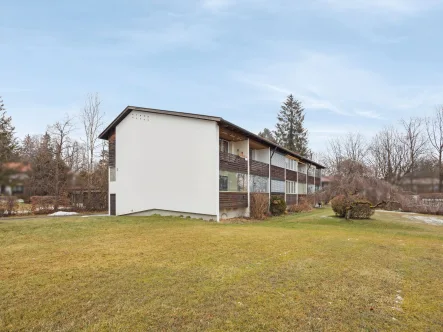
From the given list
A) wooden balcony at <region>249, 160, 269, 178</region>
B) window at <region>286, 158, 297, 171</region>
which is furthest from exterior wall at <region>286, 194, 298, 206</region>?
wooden balcony at <region>249, 160, 269, 178</region>

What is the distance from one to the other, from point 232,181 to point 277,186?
958cm

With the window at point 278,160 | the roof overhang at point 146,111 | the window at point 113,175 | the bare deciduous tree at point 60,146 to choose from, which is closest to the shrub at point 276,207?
the window at point 278,160

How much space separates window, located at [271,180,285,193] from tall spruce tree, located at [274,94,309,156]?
24.8 meters

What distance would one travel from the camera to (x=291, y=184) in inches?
1316

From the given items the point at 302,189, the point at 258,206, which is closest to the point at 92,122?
the point at 258,206

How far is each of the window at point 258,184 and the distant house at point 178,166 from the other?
8cm

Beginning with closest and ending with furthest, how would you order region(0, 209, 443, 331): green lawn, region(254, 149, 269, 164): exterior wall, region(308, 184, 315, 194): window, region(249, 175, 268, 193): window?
region(0, 209, 443, 331): green lawn < region(249, 175, 268, 193): window < region(254, 149, 269, 164): exterior wall < region(308, 184, 315, 194): window

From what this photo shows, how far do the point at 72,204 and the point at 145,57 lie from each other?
15158 millimetres

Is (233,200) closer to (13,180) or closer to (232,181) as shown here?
(232,181)

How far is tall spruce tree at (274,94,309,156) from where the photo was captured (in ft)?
176

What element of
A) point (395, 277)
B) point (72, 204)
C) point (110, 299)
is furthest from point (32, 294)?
point (72, 204)

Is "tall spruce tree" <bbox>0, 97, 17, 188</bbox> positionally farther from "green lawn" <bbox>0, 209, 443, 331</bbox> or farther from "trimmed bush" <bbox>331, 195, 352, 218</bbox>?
"trimmed bush" <bbox>331, 195, 352, 218</bbox>

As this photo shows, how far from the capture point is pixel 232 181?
19969mm

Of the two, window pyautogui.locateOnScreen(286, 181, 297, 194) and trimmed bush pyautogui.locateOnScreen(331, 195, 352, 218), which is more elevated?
window pyautogui.locateOnScreen(286, 181, 297, 194)
